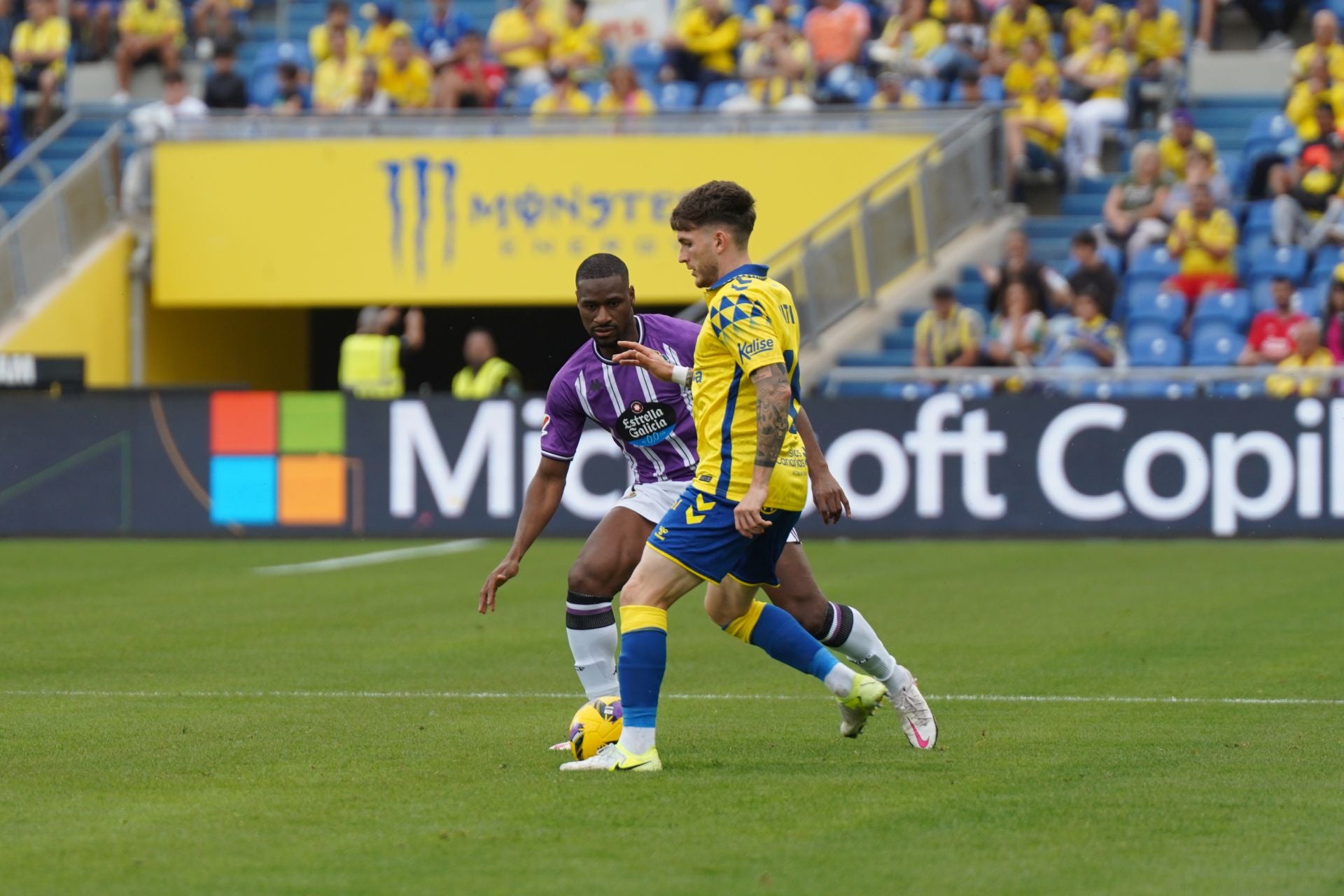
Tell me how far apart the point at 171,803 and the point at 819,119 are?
1817 centimetres

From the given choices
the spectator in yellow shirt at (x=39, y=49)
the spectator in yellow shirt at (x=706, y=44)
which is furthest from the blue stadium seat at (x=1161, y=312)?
the spectator in yellow shirt at (x=39, y=49)

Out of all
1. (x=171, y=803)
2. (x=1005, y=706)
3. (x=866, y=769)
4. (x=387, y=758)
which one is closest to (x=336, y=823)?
(x=171, y=803)

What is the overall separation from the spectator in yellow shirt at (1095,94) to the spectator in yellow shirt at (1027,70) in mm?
313

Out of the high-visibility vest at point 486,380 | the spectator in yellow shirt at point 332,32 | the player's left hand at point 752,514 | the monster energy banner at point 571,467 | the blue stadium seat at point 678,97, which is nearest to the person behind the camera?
the player's left hand at point 752,514

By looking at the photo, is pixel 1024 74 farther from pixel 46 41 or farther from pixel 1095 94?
pixel 46 41

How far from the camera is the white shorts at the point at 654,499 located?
8367 mm

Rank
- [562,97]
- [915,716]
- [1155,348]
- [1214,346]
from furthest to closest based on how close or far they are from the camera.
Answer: [562,97] → [1155,348] → [1214,346] → [915,716]

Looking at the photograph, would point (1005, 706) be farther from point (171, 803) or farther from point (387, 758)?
point (171, 803)

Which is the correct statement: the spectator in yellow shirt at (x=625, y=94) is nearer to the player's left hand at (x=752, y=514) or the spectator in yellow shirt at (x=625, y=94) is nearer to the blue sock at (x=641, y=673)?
the blue sock at (x=641, y=673)

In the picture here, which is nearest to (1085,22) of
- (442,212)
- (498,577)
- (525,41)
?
(525,41)

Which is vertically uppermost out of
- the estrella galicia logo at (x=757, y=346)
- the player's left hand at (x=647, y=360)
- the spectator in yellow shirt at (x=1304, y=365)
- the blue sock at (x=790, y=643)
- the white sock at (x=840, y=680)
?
the estrella galicia logo at (x=757, y=346)

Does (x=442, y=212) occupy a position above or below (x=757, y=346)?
below

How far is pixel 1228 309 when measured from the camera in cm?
2155

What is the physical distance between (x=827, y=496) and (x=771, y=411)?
687mm
